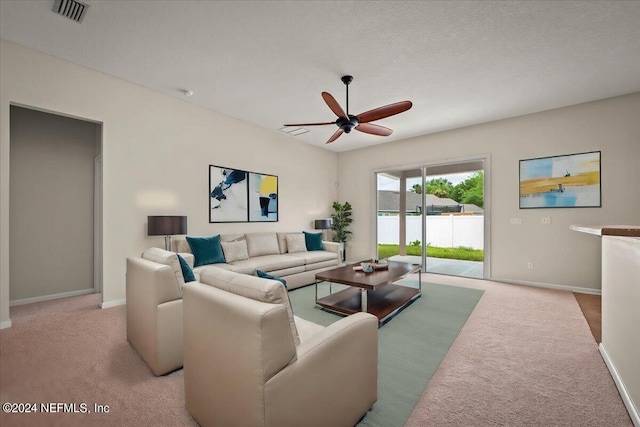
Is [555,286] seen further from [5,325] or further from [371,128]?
[5,325]

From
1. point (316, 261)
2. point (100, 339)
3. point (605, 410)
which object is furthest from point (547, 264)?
point (100, 339)

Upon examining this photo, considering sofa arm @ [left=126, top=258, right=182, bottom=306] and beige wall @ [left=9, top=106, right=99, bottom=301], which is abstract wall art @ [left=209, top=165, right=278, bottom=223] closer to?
beige wall @ [left=9, top=106, right=99, bottom=301]

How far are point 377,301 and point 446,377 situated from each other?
1482 mm

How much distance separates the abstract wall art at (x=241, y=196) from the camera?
4719 millimetres

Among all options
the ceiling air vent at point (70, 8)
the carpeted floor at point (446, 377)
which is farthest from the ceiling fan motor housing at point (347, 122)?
the ceiling air vent at point (70, 8)

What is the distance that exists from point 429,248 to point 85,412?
5.76 m

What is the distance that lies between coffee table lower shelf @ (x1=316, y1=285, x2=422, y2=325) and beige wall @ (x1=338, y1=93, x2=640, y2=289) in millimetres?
2285

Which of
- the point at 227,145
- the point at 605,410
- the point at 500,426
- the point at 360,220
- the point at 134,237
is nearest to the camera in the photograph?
the point at 500,426

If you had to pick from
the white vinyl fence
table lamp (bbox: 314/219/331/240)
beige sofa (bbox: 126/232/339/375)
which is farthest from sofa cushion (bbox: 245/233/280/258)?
the white vinyl fence

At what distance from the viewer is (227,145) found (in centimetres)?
491

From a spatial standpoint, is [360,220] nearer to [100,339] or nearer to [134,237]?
[134,237]

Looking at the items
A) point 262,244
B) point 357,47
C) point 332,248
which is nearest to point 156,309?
point 262,244

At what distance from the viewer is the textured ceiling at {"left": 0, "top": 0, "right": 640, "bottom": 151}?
94.5 inches

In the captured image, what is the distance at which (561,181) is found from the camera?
14.7 feet
